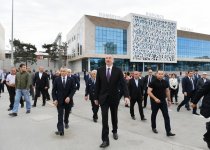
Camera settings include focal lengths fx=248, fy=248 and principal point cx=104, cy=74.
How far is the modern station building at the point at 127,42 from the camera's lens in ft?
186

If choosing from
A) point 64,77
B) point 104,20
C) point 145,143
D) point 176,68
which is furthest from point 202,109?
point 176,68

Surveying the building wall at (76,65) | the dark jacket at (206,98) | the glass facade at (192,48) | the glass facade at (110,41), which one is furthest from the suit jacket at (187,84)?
the glass facade at (192,48)

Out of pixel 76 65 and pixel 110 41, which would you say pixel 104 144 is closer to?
pixel 110 41

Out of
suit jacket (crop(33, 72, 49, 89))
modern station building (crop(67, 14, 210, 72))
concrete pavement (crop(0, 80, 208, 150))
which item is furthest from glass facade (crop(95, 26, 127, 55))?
concrete pavement (crop(0, 80, 208, 150))

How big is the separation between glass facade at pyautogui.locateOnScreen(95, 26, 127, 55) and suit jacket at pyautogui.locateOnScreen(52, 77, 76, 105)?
5064 centimetres

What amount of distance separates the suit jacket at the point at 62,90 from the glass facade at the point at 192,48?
69411 mm

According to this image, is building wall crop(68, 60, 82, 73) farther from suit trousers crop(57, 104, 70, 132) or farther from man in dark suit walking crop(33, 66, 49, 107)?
suit trousers crop(57, 104, 70, 132)

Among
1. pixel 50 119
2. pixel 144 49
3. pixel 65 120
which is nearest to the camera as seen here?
pixel 65 120

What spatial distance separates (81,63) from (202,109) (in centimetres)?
5773

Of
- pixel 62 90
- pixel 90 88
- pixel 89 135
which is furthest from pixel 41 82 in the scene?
pixel 89 135

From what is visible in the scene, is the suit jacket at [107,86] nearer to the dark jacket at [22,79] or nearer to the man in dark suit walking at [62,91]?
the man in dark suit walking at [62,91]

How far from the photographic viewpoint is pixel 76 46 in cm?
6431

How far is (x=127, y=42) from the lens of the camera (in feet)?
199

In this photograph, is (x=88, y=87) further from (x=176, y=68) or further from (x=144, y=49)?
(x=176, y=68)
